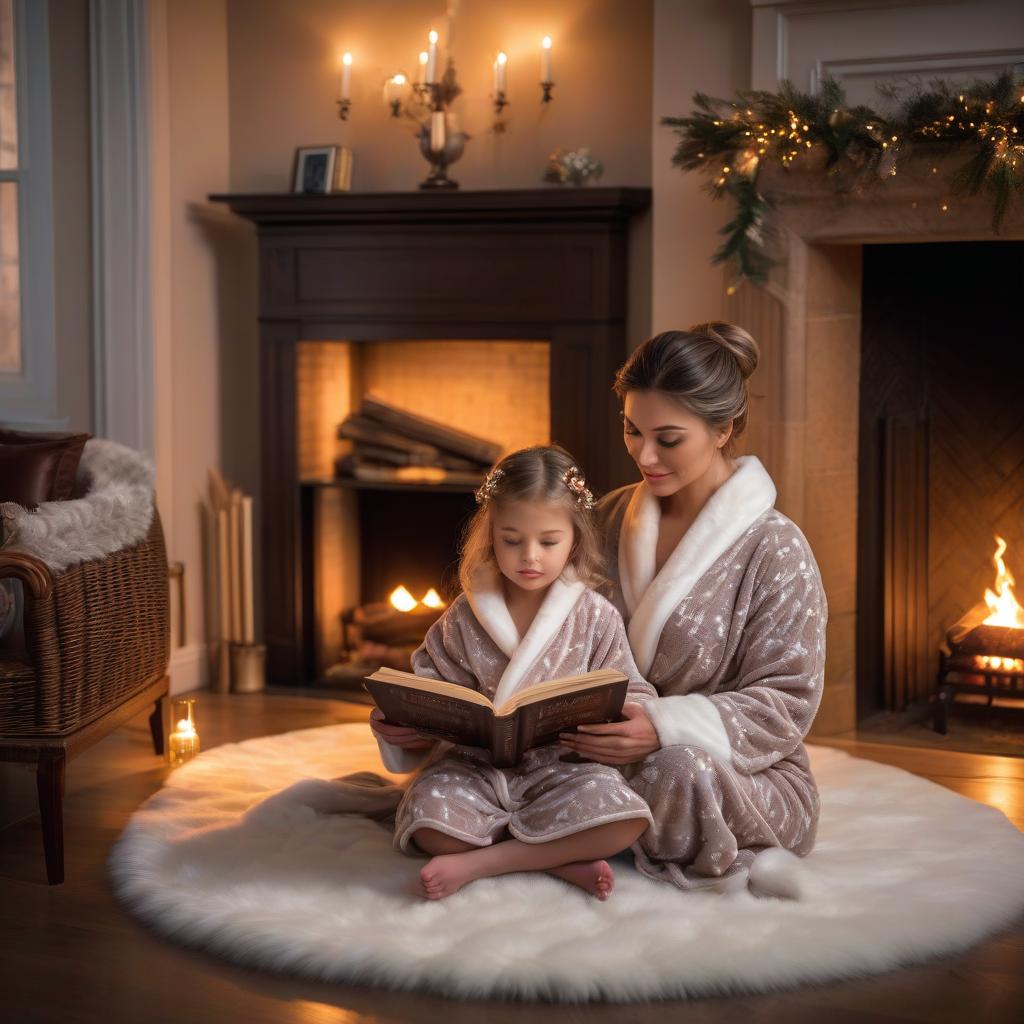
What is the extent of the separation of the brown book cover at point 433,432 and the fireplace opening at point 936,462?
113 cm

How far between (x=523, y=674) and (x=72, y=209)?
2318mm

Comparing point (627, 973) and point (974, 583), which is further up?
point (974, 583)

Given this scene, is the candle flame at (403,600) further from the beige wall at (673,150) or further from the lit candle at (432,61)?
the lit candle at (432,61)

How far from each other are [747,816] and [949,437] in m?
1.83

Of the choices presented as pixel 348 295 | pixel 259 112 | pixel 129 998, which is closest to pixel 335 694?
pixel 348 295

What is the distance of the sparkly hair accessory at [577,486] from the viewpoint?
2.44 meters

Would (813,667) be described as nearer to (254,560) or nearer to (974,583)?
(974,583)

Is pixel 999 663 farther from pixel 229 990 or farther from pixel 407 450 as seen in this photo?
pixel 229 990

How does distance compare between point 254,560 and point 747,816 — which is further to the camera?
point 254,560

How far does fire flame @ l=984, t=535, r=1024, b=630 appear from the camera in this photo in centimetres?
375

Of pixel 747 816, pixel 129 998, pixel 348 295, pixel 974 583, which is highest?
pixel 348 295

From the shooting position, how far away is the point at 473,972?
6.71 ft

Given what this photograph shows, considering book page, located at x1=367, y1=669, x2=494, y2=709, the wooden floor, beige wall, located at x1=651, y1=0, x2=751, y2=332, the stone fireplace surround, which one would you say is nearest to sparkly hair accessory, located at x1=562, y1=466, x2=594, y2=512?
book page, located at x1=367, y1=669, x2=494, y2=709

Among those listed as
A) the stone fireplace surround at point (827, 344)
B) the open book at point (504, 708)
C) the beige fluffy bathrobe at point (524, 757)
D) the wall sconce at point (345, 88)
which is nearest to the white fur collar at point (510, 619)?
the beige fluffy bathrobe at point (524, 757)
